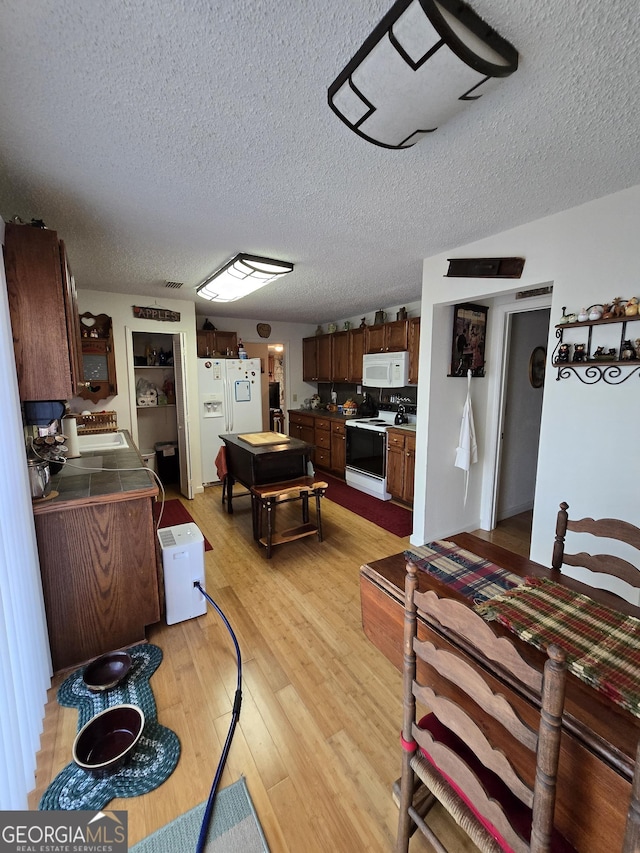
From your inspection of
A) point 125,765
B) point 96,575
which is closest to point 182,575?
point 96,575

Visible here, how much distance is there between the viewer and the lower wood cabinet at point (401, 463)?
3.87 m

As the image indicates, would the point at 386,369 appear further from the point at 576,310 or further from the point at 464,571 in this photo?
the point at 464,571

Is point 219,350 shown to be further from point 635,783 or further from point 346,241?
point 635,783

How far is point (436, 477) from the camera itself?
3094mm

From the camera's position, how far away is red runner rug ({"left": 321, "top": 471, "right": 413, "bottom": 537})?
3.58m

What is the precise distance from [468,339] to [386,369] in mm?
1384

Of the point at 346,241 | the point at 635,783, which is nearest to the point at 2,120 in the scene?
the point at 346,241

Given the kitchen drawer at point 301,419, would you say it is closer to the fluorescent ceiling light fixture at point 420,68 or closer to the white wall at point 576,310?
the white wall at point 576,310

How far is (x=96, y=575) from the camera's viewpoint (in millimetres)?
1884

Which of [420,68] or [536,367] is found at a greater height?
[420,68]

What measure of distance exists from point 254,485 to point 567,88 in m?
2.98

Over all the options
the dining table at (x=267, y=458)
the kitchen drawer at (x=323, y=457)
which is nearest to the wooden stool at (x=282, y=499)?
the dining table at (x=267, y=458)

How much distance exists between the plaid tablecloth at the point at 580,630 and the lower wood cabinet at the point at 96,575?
1.80 m

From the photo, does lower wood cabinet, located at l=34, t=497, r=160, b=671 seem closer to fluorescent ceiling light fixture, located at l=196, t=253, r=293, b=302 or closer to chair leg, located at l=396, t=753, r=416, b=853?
chair leg, located at l=396, t=753, r=416, b=853
